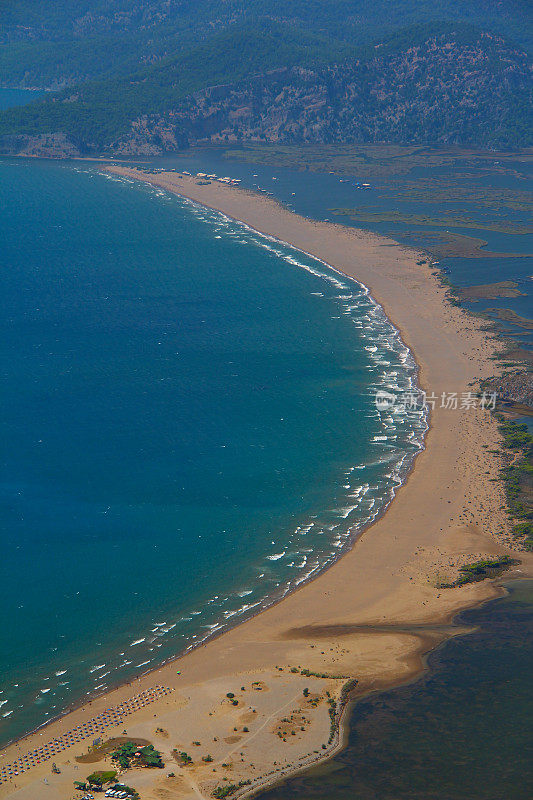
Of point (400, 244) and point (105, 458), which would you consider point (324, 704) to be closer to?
point (105, 458)

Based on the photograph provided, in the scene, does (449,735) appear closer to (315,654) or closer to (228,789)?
(315,654)

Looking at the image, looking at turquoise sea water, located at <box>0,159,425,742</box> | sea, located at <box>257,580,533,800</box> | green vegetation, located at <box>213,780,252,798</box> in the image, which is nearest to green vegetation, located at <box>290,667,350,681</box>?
sea, located at <box>257,580,533,800</box>

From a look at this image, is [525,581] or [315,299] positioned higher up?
[315,299]

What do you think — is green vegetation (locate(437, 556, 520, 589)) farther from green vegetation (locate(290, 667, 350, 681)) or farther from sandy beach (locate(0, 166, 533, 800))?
green vegetation (locate(290, 667, 350, 681))

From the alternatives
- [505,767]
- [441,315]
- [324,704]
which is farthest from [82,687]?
[441,315]

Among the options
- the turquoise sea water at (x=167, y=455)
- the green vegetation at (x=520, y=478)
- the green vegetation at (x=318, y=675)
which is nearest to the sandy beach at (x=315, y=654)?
the green vegetation at (x=318, y=675)

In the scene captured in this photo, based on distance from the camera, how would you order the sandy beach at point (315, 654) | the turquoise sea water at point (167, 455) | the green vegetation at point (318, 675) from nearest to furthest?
the sandy beach at point (315, 654), the green vegetation at point (318, 675), the turquoise sea water at point (167, 455)

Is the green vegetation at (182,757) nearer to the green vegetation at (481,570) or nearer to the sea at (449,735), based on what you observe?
the sea at (449,735)
